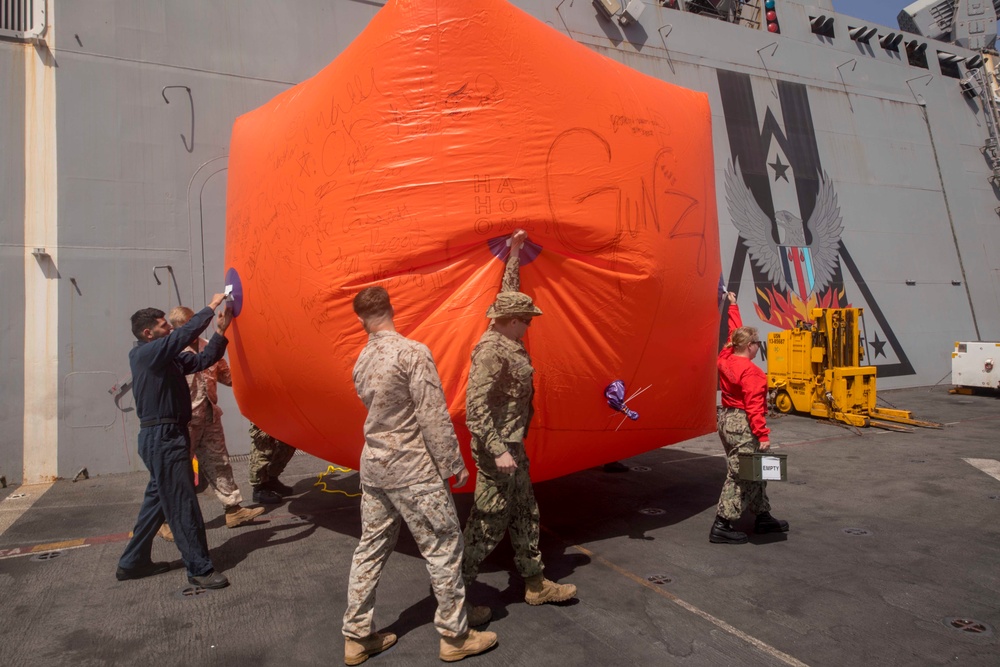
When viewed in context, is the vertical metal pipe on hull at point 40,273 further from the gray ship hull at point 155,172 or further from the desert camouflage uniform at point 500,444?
the desert camouflage uniform at point 500,444

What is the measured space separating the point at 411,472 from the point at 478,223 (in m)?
1.43

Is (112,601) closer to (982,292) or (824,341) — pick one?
(824,341)

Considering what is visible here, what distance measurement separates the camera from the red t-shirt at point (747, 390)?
4.30 meters

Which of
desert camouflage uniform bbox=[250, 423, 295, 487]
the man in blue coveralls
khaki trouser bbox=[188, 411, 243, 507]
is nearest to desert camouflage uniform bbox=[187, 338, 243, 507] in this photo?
khaki trouser bbox=[188, 411, 243, 507]

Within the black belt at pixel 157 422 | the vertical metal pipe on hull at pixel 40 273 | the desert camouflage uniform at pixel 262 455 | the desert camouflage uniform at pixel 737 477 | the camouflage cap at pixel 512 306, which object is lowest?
the desert camouflage uniform at pixel 737 477

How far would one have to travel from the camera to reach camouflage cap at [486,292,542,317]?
10.7ft

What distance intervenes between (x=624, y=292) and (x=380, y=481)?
1.91 m

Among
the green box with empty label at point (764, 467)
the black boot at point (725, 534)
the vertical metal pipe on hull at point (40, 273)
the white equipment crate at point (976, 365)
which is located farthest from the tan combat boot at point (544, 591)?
the white equipment crate at point (976, 365)

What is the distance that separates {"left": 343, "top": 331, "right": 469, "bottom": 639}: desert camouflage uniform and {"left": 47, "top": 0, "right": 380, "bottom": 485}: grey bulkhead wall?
226 inches

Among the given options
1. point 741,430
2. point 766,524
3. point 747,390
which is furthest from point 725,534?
point 747,390

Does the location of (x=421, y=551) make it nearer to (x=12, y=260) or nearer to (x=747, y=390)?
(x=747, y=390)

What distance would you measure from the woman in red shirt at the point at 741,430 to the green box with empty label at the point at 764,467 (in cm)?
8

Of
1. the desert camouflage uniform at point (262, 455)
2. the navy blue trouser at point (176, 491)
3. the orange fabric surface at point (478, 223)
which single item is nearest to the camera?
the orange fabric surface at point (478, 223)

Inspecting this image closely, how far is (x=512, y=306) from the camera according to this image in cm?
326
